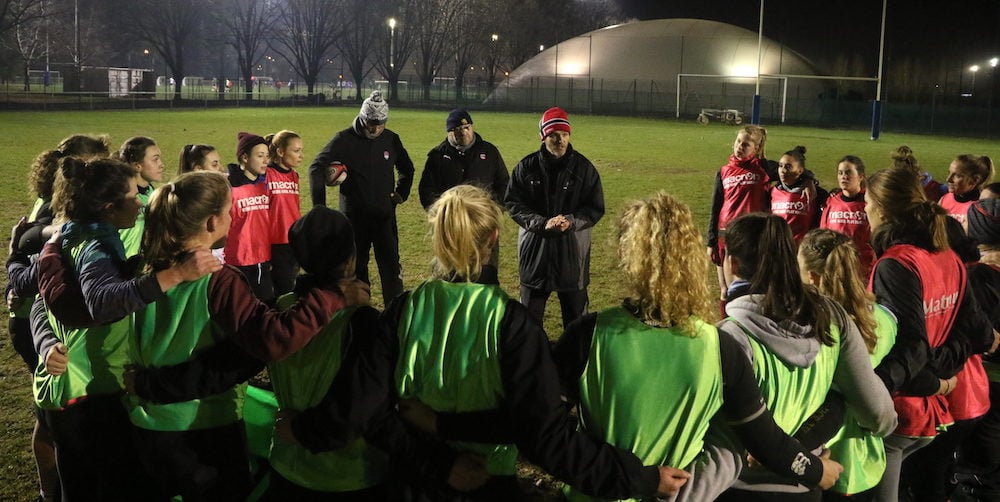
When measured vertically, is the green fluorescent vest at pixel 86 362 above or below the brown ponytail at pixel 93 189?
below

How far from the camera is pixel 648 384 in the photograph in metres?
2.52

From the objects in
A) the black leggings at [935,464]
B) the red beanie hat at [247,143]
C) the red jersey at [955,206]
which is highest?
the red beanie hat at [247,143]

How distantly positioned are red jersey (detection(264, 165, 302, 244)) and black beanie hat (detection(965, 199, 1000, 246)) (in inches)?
184

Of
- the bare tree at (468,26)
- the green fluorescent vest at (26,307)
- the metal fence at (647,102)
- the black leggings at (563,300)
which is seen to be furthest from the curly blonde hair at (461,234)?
the bare tree at (468,26)

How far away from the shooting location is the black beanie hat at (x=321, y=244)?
8.89 feet

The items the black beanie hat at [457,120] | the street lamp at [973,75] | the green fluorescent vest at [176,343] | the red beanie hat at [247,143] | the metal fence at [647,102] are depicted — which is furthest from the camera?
the street lamp at [973,75]

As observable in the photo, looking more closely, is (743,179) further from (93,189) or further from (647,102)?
(647,102)

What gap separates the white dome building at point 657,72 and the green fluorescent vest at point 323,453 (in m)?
52.5

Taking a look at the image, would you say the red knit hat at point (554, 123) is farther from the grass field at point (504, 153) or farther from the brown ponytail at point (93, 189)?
the brown ponytail at point (93, 189)

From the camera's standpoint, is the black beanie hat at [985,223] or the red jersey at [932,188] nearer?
the black beanie hat at [985,223]

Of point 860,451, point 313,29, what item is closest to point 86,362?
point 860,451

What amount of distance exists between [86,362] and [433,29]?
78624 mm

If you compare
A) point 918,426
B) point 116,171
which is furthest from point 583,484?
point 116,171

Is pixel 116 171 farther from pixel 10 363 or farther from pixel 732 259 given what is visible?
pixel 10 363
